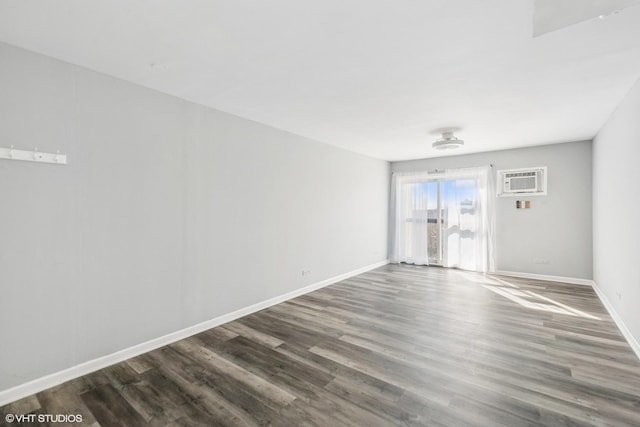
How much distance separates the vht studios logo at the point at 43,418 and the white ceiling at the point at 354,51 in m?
2.55

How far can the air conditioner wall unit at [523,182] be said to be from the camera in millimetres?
5355

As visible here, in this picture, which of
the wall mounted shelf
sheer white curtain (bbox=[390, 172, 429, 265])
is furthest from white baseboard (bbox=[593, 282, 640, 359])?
the wall mounted shelf

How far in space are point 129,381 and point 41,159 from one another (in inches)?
73.2

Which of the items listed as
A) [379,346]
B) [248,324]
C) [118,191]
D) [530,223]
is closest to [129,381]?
[248,324]

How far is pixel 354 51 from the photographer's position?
7.01ft

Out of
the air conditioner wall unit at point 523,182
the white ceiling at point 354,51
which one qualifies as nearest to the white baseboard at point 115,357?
the white ceiling at point 354,51

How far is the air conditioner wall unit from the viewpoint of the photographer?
17.6 feet

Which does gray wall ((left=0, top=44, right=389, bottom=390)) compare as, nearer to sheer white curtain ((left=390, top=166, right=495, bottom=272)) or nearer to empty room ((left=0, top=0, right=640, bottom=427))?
empty room ((left=0, top=0, right=640, bottom=427))

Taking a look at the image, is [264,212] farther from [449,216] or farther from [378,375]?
[449,216]

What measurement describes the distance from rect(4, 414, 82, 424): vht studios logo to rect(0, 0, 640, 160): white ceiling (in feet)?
8.36

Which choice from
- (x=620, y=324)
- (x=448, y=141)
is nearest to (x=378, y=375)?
(x=620, y=324)

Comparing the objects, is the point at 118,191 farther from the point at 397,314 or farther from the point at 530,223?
the point at 530,223

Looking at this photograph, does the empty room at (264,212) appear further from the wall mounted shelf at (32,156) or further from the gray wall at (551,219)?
the gray wall at (551,219)

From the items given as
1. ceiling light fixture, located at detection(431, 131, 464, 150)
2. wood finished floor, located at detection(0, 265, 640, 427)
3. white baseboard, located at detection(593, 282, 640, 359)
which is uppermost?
ceiling light fixture, located at detection(431, 131, 464, 150)
